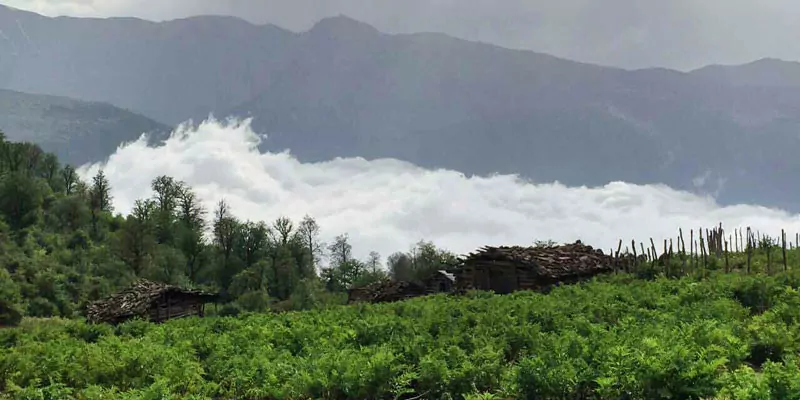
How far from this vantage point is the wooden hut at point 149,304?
3841 cm

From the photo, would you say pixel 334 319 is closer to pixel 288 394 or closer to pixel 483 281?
pixel 288 394

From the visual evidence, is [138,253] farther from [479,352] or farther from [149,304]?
[479,352]

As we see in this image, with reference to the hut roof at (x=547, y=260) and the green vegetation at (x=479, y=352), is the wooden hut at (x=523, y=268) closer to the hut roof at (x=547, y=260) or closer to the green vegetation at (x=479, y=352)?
the hut roof at (x=547, y=260)

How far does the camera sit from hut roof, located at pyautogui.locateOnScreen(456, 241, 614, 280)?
39500 mm

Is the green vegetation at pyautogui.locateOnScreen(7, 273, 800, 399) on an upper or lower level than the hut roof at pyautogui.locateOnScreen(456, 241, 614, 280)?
lower

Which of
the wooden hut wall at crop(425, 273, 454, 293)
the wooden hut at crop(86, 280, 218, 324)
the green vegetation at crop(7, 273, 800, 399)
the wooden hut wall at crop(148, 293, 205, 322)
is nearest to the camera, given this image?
the green vegetation at crop(7, 273, 800, 399)

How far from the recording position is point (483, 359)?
37.9 feet

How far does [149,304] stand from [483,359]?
32324 millimetres

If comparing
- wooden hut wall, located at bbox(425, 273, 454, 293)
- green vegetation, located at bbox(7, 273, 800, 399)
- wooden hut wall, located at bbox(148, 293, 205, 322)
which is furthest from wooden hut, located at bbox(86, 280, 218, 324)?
green vegetation, located at bbox(7, 273, 800, 399)

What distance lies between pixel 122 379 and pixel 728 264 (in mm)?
31987

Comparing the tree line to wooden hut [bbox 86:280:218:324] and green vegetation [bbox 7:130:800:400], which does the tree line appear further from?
green vegetation [bbox 7:130:800:400]

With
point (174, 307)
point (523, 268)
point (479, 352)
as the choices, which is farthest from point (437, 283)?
point (479, 352)

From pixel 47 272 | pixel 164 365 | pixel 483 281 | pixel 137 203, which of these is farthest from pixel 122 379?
pixel 137 203

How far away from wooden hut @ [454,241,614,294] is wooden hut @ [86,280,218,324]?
17707mm
